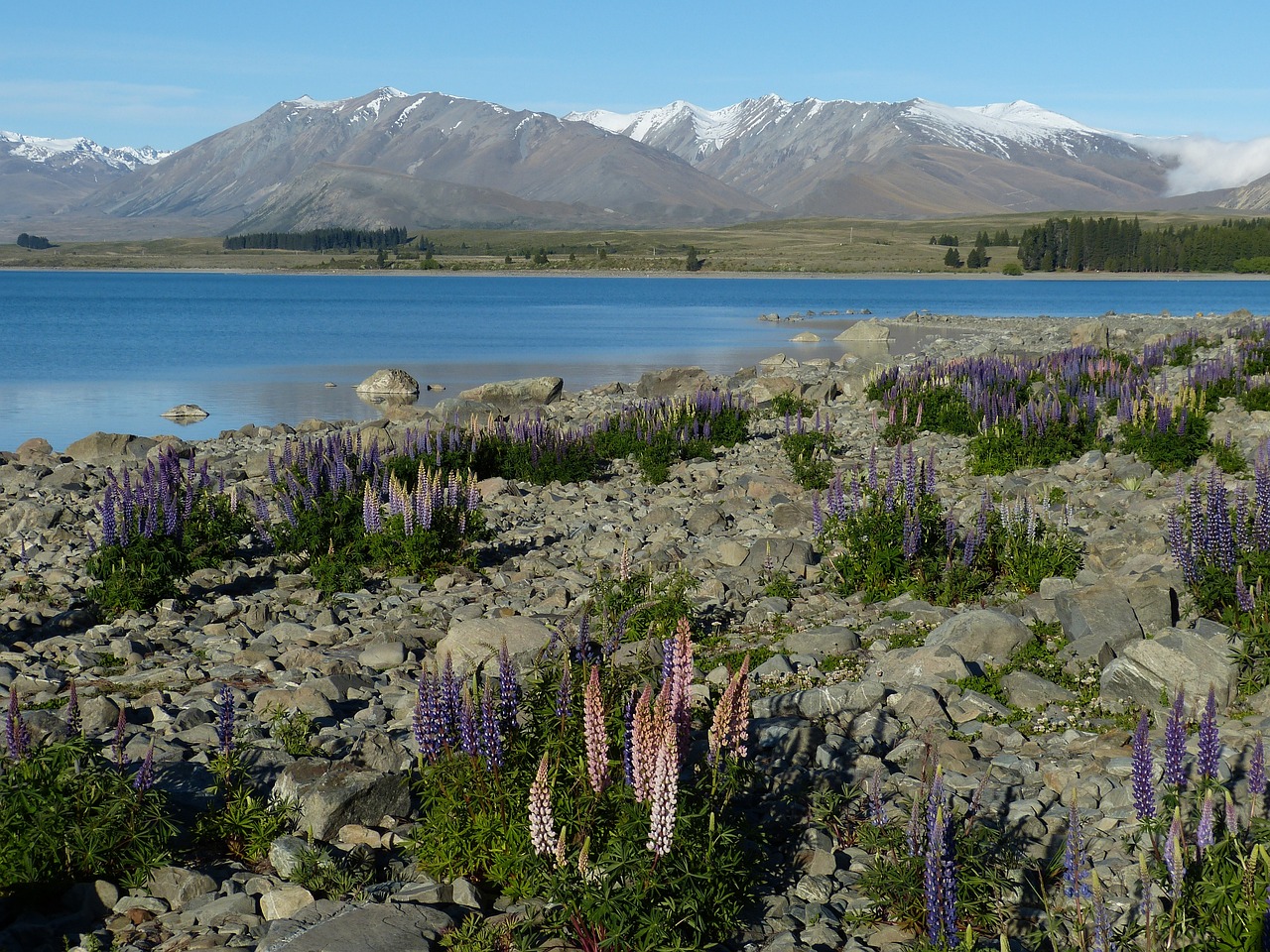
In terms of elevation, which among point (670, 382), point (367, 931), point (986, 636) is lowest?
point (367, 931)

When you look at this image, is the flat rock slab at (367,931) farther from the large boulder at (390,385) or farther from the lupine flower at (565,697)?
the large boulder at (390,385)

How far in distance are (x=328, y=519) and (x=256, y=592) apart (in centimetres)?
128

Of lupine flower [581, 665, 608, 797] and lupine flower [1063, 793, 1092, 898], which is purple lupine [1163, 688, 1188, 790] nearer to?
lupine flower [1063, 793, 1092, 898]

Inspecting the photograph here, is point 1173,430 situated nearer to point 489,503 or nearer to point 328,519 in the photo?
point 489,503

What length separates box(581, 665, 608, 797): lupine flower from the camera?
4.98 metres

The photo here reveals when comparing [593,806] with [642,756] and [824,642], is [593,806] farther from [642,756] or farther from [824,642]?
[824,642]

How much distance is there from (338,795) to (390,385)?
3109 cm

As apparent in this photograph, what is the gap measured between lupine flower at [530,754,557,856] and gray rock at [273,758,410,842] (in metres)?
1.36

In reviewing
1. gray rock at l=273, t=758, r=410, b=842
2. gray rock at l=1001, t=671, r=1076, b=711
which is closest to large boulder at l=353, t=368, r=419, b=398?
gray rock at l=1001, t=671, r=1076, b=711

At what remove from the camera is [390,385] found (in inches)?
1425

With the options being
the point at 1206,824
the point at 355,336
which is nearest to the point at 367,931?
the point at 1206,824

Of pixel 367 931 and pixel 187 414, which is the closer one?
pixel 367 931

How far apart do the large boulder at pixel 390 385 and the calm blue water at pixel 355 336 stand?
77 centimetres

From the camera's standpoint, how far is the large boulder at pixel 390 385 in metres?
36.1
